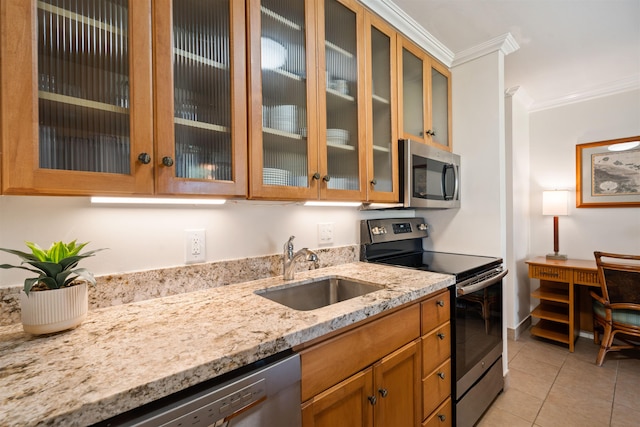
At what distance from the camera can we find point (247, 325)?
0.82m

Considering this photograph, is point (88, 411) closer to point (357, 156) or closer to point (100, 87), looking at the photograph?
point (100, 87)

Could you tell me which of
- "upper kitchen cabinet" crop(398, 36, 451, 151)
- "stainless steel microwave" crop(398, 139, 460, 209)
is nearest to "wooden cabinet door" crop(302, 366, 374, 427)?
"stainless steel microwave" crop(398, 139, 460, 209)

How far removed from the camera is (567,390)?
2.01m

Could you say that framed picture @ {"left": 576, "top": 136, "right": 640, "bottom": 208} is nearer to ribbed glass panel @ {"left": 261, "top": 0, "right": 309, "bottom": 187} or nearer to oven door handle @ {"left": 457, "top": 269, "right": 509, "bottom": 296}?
oven door handle @ {"left": 457, "top": 269, "right": 509, "bottom": 296}

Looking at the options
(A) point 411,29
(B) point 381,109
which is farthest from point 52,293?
(A) point 411,29

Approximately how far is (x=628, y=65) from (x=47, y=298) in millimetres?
4010

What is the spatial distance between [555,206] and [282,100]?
3038 mm

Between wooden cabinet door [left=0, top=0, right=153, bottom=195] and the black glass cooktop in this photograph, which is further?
the black glass cooktop

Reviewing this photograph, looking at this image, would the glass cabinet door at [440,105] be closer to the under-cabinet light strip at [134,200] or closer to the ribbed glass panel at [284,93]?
the ribbed glass panel at [284,93]

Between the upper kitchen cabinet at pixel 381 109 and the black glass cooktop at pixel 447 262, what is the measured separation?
47 cm

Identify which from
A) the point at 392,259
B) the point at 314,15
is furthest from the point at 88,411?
the point at 392,259

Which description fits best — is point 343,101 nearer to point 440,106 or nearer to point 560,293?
point 440,106

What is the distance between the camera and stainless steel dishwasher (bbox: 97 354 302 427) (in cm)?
56

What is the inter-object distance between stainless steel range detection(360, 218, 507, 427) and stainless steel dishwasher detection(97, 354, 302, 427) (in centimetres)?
105
